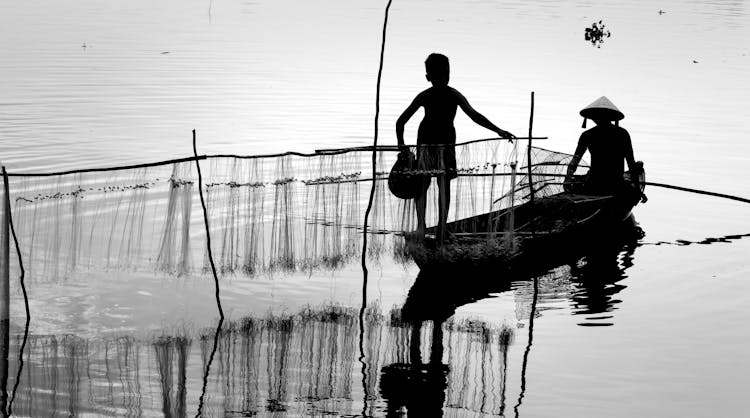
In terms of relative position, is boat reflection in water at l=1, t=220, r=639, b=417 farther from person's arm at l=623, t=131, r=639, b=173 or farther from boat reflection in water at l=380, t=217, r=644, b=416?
person's arm at l=623, t=131, r=639, b=173

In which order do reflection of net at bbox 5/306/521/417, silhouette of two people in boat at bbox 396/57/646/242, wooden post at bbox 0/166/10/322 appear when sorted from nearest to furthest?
reflection of net at bbox 5/306/521/417 < wooden post at bbox 0/166/10/322 < silhouette of two people in boat at bbox 396/57/646/242

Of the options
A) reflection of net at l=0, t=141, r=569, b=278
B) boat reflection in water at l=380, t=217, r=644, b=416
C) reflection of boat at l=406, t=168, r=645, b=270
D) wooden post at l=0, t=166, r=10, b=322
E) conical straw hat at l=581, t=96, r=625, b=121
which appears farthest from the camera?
conical straw hat at l=581, t=96, r=625, b=121

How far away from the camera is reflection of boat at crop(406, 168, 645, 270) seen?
867 cm

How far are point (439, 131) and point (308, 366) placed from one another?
8.98 feet

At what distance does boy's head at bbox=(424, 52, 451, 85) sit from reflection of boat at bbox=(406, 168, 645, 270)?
1.21 m

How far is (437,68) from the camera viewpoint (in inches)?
334

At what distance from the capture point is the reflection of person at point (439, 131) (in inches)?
332

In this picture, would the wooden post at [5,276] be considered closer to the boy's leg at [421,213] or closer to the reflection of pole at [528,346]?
the boy's leg at [421,213]

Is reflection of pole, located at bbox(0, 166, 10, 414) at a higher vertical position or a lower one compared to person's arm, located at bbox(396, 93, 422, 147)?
lower

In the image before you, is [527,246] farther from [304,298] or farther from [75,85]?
[75,85]

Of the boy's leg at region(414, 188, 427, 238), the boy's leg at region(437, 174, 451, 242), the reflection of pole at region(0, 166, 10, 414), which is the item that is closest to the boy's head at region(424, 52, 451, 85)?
the boy's leg at region(437, 174, 451, 242)

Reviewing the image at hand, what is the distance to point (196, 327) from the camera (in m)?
7.36

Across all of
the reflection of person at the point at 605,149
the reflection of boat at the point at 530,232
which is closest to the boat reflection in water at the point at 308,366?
the reflection of boat at the point at 530,232

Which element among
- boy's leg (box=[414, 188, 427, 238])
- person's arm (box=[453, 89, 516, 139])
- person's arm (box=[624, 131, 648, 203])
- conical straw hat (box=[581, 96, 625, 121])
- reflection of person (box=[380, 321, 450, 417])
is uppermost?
conical straw hat (box=[581, 96, 625, 121])
